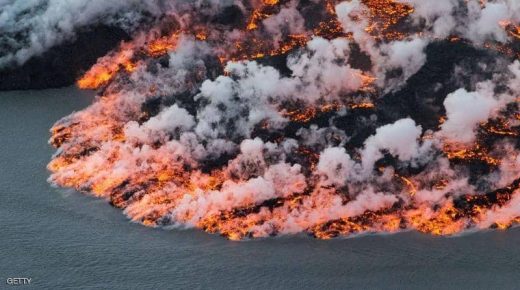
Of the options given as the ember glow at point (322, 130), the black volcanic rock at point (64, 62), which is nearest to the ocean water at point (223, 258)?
the ember glow at point (322, 130)

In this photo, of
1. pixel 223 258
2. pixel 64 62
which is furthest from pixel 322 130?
pixel 64 62

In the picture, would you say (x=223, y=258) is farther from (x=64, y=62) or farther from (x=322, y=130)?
(x=64, y=62)

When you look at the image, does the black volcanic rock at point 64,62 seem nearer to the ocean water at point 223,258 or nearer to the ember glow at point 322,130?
the ember glow at point 322,130

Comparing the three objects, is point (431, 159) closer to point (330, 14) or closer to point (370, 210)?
point (370, 210)

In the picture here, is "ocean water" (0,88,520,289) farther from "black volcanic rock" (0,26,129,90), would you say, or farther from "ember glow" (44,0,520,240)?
"black volcanic rock" (0,26,129,90)

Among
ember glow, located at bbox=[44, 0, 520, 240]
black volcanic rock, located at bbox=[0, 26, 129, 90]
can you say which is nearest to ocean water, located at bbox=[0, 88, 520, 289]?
ember glow, located at bbox=[44, 0, 520, 240]

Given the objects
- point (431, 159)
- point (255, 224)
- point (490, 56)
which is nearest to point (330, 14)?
point (490, 56)
